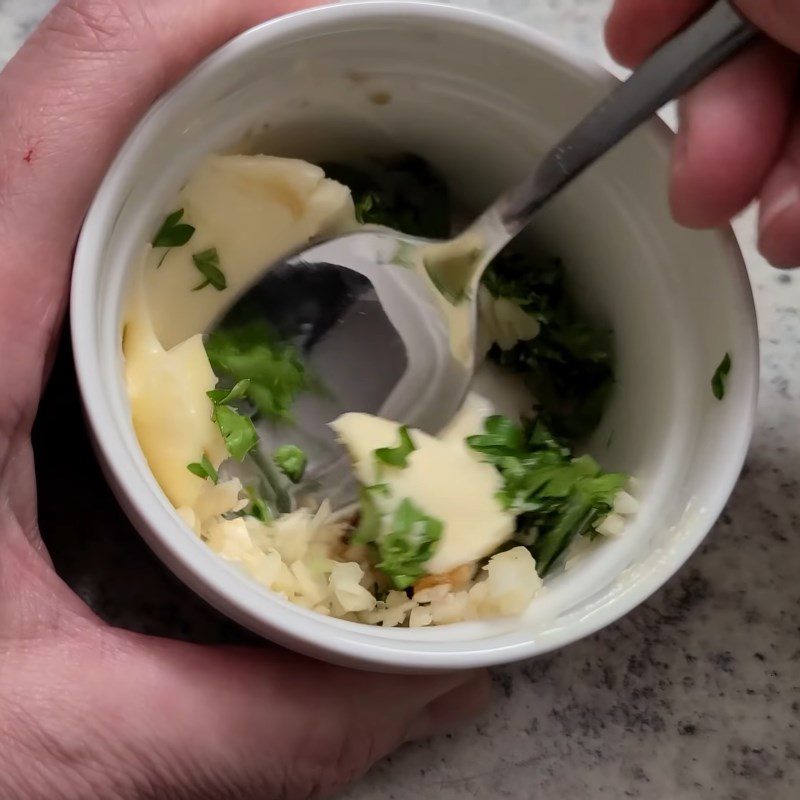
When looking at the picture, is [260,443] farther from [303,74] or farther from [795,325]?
[795,325]

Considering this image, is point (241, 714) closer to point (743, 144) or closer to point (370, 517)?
point (370, 517)

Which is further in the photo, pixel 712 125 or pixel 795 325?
pixel 795 325

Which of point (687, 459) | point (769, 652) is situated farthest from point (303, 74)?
point (769, 652)

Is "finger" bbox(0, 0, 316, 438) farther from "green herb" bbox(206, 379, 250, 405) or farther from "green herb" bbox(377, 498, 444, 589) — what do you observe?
"green herb" bbox(377, 498, 444, 589)

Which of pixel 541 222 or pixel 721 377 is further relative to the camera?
pixel 541 222

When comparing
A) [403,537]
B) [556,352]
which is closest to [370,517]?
[403,537]

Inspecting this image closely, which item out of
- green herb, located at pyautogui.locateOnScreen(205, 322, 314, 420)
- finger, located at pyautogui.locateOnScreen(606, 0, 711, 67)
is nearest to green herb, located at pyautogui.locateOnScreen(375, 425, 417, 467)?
green herb, located at pyautogui.locateOnScreen(205, 322, 314, 420)
